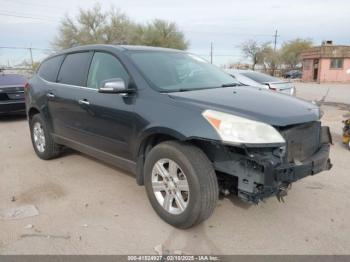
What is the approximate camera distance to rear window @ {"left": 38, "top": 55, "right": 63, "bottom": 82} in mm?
5267

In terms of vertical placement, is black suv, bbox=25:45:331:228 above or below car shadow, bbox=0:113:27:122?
above

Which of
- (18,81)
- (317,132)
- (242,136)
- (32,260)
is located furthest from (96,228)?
(18,81)

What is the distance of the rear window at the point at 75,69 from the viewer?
4.55 metres

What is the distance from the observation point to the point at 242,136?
290 cm

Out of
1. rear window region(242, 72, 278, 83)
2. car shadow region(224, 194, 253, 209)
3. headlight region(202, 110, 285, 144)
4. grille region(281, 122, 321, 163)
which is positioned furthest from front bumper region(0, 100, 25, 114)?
grille region(281, 122, 321, 163)

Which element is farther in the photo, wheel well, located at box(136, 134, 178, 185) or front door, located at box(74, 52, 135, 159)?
front door, located at box(74, 52, 135, 159)

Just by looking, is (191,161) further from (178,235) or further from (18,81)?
(18,81)

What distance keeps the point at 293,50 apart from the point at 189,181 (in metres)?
66.6

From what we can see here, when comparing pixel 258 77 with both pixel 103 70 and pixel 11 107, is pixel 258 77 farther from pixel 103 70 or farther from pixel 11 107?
pixel 11 107

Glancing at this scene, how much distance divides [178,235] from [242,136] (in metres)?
1.16

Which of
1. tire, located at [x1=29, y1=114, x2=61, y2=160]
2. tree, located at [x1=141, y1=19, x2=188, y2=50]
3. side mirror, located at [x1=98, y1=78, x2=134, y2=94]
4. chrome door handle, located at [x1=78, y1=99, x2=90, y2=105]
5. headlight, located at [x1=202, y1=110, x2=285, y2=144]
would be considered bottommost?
tire, located at [x1=29, y1=114, x2=61, y2=160]

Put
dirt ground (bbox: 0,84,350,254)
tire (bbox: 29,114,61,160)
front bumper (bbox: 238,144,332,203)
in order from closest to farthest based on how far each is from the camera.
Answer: front bumper (bbox: 238,144,332,203) → dirt ground (bbox: 0,84,350,254) → tire (bbox: 29,114,61,160)

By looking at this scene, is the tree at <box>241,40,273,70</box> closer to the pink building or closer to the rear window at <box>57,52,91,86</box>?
the pink building

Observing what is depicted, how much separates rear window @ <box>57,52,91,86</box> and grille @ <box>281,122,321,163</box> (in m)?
2.73
